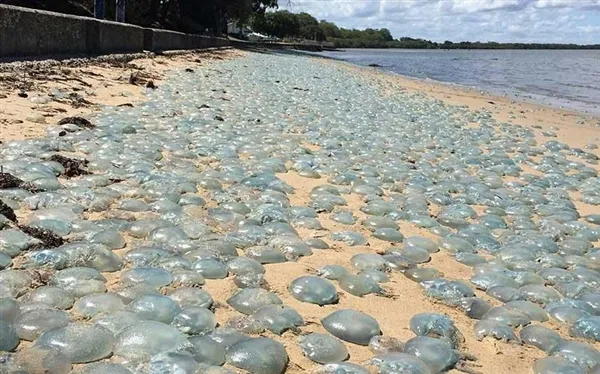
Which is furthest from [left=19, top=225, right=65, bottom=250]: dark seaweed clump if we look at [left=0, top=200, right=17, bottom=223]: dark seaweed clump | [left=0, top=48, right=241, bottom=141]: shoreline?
[left=0, top=48, right=241, bottom=141]: shoreline

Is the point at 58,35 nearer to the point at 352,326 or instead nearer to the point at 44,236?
the point at 44,236

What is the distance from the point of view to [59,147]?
3869mm

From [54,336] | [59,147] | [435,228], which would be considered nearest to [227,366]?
[54,336]

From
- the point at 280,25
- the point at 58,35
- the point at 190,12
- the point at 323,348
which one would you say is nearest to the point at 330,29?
the point at 280,25

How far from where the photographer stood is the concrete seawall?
7441mm

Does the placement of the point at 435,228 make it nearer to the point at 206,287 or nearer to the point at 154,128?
the point at 206,287

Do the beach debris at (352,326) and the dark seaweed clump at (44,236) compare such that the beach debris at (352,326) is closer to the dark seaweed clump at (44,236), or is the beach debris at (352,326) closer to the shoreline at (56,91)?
the dark seaweed clump at (44,236)

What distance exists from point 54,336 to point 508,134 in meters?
6.90

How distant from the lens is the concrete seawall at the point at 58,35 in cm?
744

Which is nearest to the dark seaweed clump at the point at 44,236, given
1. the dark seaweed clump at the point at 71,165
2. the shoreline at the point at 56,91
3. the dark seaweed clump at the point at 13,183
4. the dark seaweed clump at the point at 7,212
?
the dark seaweed clump at the point at 7,212

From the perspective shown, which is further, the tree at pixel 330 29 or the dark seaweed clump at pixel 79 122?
the tree at pixel 330 29

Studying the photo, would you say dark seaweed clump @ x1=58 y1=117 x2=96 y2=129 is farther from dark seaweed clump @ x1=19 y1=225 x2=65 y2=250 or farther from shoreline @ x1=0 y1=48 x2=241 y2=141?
dark seaweed clump @ x1=19 y1=225 x2=65 y2=250

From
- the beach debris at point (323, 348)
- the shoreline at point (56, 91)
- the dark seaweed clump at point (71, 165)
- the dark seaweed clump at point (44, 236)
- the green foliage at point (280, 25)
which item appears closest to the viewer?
the beach debris at point (323, 348)

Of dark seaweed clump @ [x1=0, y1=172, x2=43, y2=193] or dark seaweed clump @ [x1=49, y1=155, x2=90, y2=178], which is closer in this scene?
dark seaweed clump @ [x1=0, y1=172, x2=43, y2=193]
